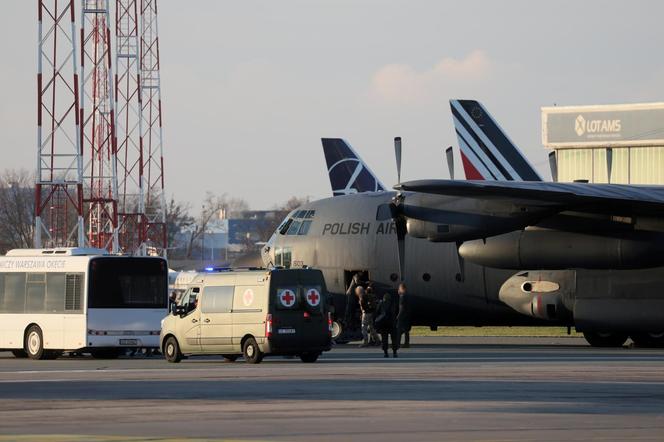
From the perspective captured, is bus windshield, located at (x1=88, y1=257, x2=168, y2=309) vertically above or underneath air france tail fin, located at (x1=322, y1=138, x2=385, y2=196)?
underneath

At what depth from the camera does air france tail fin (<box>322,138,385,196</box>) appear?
63.2m

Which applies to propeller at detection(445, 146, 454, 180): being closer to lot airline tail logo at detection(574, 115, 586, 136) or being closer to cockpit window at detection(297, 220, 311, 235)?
cockpit window at detection(297, 220, 311, 235)

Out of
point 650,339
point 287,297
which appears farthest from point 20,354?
point 650,339

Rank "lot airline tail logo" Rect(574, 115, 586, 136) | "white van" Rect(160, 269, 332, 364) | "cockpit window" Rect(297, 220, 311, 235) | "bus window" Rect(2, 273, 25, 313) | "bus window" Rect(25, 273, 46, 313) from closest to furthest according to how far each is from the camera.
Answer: "white van" Rect(160, 269, 332, 364), "bus window" Rect(25, 273, 46, 313), "bus window" Rect(2, 273, 25, 313), "cockpit window" Rect(297, 220, 311, 235), "lot airline tail logo" Rect(574, 115, 586, 136)

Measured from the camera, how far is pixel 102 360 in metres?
31.9

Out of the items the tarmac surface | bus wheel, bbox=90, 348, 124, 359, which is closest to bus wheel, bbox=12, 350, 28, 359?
bus wheel, bbox=90, 348, 124, 359

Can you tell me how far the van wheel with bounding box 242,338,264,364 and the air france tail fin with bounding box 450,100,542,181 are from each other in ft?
101

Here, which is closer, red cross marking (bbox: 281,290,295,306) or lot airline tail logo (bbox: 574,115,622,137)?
→ red cross marking (bbox: 281,290,295,306)

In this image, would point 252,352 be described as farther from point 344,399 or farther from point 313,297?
point 344,399

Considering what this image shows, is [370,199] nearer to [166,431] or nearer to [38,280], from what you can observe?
[38,280]

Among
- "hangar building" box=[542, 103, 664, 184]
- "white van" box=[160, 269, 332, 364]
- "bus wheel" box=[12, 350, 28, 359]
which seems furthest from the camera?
"hangar building" box=[542, 103, 664, 184]

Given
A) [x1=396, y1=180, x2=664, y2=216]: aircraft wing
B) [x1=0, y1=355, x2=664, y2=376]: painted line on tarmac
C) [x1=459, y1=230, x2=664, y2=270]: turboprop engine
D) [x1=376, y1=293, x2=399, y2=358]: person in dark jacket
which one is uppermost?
[x1=396, y1=180, x2=664, y2=216]: aircraft wing

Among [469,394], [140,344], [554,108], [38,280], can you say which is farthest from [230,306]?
[554,108]

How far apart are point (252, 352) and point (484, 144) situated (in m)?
31.7
